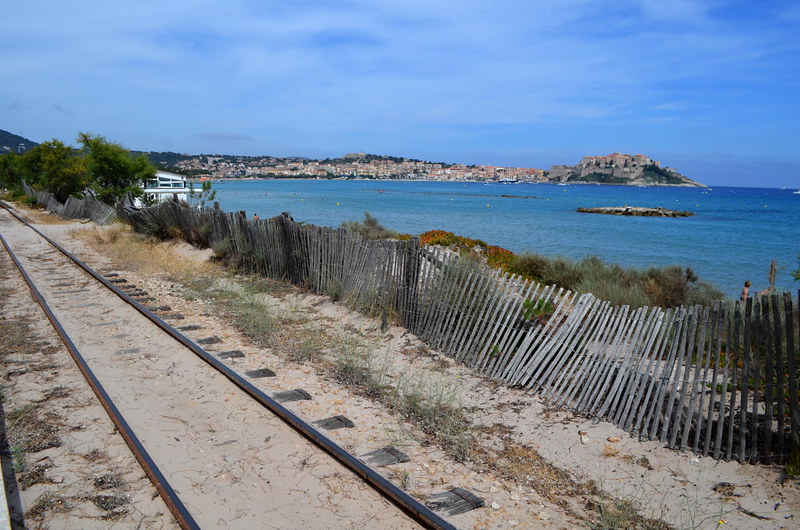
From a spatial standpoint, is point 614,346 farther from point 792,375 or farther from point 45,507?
point 45,507

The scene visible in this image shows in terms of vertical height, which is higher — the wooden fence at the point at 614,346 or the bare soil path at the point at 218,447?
the wooden fence at the point at 614,346

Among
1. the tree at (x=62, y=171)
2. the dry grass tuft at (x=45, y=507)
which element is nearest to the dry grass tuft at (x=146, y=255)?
the dry grass tuft at (x=45, y=507)

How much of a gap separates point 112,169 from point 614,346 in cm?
3250

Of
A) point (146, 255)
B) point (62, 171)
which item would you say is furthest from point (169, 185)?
point (146, 255)

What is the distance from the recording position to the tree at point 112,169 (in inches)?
1248

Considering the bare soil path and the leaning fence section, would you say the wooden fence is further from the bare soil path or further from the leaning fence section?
the leaning fence section

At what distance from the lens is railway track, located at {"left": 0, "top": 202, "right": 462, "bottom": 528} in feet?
14.2

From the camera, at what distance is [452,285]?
8.46 metres

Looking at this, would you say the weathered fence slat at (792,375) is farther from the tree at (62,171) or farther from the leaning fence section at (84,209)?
the tree at (62,171)

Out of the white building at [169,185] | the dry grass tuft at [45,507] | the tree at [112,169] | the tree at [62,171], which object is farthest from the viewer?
the white building at [169,185]

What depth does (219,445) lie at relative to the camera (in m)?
5.41

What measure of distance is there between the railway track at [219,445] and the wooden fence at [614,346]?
99.6 inches

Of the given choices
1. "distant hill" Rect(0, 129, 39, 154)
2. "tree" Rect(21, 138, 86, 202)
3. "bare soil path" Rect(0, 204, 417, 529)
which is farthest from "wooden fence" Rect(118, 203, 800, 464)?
"distant hill" Rect(0, 129, 39, 154)

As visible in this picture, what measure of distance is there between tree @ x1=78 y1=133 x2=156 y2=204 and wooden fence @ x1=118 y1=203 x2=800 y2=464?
26145 mm
